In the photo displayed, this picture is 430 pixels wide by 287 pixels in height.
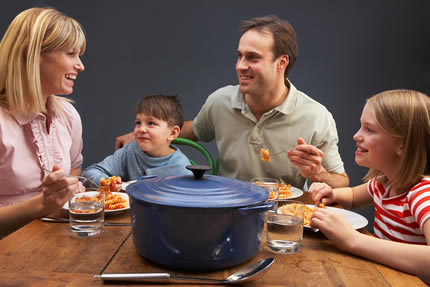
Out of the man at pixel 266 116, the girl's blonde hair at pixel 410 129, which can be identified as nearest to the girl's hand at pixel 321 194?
the girl's blonde hair at pixel 410 129

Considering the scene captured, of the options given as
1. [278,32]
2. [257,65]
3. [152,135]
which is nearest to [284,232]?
[152,135]

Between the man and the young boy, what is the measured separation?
226 millimetres

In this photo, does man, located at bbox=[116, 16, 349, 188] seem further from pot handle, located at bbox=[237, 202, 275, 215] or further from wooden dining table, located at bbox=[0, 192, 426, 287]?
pot handle, located at bbox=[237, 202, 275, 215]

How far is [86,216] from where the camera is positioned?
1.05 metres

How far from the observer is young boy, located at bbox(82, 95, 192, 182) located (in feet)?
6.31

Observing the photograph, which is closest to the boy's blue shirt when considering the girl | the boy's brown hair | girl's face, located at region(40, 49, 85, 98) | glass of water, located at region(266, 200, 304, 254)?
the boy's brown hair

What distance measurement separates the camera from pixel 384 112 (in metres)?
1.24

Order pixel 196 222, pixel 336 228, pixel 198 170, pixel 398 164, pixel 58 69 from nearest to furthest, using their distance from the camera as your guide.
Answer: pixel 196 222 < pixel 198 170 < pixel 336 228 < pixel 398 164 < pixel 58 69

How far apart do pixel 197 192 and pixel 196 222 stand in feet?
0.24

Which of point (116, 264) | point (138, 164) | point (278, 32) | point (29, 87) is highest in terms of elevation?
point (278, 32)

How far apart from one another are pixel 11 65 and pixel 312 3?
8.42 ft

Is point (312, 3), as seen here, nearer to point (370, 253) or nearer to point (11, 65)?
point (11, 65)

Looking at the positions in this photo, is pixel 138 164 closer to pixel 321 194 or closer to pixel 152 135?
pixel 152 135

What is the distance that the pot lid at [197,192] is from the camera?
2.63ft
